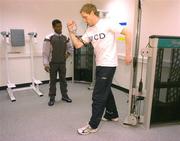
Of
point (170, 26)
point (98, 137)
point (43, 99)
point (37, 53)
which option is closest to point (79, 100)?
point (43, 99)

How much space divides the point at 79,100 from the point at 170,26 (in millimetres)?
2047

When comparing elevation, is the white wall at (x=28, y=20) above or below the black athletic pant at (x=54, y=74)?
above

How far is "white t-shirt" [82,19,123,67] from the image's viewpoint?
2.50 metres

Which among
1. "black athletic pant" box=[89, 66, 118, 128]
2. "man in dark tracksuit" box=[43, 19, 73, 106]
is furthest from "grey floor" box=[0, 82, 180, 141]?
"man in dark tracksuit" box=[43, 19, 73, 106]

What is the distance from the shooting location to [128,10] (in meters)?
4.29

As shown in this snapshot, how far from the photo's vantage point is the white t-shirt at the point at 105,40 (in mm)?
2498

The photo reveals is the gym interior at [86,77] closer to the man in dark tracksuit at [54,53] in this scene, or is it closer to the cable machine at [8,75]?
the cable machine at [8,75]

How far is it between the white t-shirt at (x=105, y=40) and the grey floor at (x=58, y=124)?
914 millimetres

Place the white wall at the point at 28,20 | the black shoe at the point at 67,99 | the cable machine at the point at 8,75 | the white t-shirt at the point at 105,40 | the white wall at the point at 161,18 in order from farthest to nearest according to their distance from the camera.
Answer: the white wall at the point at 28,20
the cable machine at the point at 8,75
the black shoe at the point at 67,99
the white wall at the point at 161,18
the white t-shirt at the point at 105,40

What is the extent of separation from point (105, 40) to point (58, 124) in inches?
53.6

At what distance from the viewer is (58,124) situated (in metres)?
2.98

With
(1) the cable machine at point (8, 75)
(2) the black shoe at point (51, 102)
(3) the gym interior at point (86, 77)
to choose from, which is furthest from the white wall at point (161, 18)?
(1) the cable machine at point (8, 75)

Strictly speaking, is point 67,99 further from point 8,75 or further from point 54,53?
point 8,75

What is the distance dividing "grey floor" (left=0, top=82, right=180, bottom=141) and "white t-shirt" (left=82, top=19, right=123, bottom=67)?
3.00 feet
